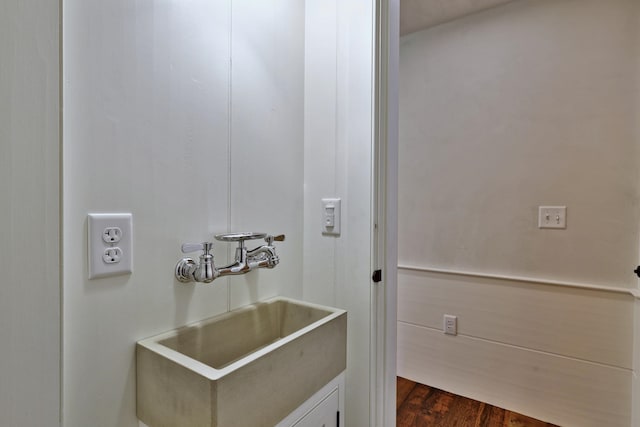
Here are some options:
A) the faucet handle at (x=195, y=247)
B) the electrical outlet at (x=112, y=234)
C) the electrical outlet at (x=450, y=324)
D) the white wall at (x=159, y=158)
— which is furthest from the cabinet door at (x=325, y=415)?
the electrical outlet at (x=450, y=324)

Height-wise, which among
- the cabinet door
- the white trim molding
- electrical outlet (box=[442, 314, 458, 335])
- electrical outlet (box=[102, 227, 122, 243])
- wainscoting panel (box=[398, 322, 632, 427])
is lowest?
Answer: wainscoting panel (box=[398, 322, 632, 427])

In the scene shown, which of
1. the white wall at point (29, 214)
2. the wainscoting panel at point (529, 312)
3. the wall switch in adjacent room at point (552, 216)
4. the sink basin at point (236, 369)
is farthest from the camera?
the wall switch in adjacent room at point (552, 216)

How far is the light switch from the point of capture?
111 centimetres

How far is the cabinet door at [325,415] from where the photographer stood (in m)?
0.80

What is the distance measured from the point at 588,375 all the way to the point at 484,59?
174cm

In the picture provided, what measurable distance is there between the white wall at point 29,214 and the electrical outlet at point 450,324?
1.87 meters

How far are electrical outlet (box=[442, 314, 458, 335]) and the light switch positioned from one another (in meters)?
1.20

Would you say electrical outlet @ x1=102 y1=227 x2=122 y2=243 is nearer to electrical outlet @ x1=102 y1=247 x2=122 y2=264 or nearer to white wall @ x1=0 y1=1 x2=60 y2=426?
electrical outlet @ x1=102 y1=247 x2=122 y2=264

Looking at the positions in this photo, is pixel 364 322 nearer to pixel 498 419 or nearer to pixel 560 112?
pixel 498 419

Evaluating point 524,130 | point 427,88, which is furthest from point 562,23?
point 427,88

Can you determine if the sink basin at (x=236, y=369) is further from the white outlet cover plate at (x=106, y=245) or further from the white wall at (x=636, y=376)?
the white wall at (x=636, y=376)

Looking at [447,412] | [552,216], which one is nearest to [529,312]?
[552,216]

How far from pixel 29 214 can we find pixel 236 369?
16.4 inches

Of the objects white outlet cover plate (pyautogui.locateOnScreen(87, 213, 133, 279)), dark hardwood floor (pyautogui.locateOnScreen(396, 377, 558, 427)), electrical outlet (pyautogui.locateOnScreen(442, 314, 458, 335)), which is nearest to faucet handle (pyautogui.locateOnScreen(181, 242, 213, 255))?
white outlet cover plate (pyautogui.locateOnScreen(87, 213, 133, 279))
